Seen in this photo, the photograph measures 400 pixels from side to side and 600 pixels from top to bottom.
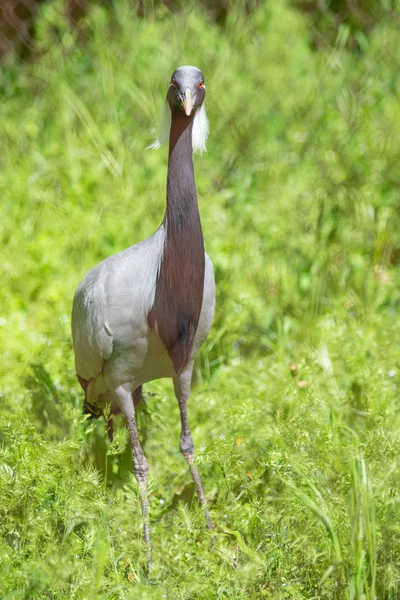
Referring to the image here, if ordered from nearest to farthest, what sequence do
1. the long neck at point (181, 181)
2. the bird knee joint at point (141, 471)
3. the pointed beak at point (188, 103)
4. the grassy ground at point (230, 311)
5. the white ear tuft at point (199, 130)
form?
1. the grassy ground at point (230, 311)
2. the pointed beak at point (188, 103)
3. the long neck at point (181, 181)
4. the white ear tuft at point (199, 130)
5. the bird knee joint at point (141, 471)

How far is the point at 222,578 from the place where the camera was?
215cm

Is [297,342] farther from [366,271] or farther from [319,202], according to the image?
[319,202]

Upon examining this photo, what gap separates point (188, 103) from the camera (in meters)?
2.47

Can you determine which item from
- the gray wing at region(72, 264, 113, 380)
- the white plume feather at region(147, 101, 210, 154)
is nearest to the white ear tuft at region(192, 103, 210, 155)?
the white plume feather at region(147, 101, 210, 154)

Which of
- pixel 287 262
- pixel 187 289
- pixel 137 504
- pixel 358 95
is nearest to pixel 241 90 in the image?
pixel 358 95

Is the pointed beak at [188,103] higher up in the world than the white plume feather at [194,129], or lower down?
higher up

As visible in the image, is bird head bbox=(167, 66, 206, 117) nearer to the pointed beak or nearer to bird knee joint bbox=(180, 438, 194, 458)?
the pointed beak

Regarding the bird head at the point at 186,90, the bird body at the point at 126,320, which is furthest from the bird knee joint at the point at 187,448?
the bird head at the point at 186,90

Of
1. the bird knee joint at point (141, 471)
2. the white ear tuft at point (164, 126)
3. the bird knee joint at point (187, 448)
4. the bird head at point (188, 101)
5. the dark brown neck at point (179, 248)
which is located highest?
the bird head at point (188, 101)

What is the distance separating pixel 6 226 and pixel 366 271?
1983mm

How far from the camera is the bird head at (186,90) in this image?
8.17 ft

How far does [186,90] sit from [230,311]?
1379mm

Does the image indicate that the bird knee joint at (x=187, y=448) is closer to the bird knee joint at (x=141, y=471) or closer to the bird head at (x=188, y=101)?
the bird knee joint at (x=141, y=471)

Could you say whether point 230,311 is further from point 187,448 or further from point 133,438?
point 133,438
